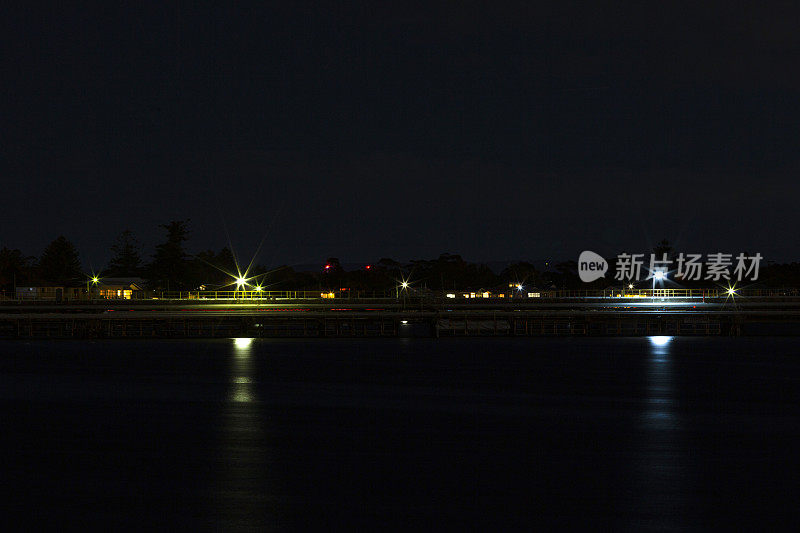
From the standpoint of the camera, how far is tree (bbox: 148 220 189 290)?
14988cm

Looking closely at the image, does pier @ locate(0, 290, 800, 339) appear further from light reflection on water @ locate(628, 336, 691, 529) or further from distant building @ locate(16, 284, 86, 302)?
light reflection on water @ locate(628, 336, 691, 529)

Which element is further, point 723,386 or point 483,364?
point 483,364

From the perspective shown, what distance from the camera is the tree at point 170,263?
150 m

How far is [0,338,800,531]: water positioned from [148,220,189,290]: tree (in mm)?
87679

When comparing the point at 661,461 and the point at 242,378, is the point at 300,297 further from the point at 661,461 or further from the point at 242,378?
the point at 661,461

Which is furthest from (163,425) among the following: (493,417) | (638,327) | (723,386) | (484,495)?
(638,327)

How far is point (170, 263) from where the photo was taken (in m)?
150

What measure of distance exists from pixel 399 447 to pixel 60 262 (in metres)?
157

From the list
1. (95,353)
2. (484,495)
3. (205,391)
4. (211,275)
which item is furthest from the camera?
(211,275)

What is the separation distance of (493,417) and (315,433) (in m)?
8.27

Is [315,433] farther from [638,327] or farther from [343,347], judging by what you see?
[638,327]

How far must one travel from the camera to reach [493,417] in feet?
121

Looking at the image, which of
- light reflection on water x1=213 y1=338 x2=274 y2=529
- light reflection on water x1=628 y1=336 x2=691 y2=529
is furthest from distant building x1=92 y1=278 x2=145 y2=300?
light reflection on water x1=628 y1=336 x2=691 y2=529

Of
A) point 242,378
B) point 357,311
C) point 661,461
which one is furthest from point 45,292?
point 661,461
